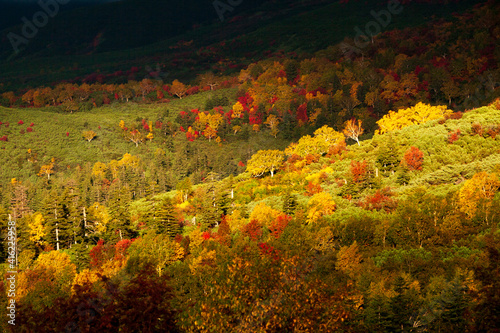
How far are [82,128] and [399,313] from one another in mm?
145578

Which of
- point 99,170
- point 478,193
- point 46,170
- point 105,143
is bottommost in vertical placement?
point 99,170

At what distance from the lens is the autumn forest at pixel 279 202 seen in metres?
26.1

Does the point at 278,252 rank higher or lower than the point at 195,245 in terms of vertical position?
higher

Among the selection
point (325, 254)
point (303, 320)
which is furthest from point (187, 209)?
point (303, 320)

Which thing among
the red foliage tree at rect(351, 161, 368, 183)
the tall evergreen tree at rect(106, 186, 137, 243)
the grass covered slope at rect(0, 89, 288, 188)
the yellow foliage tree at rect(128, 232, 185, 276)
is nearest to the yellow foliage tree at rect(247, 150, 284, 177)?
the red foliage tree at rect(351, 161, 368, 183)

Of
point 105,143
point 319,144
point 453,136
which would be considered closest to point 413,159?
point 453,136

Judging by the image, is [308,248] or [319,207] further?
[319,207]

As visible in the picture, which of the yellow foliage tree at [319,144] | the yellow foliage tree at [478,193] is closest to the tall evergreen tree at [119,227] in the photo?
the yellow foliage tree at [319,144]

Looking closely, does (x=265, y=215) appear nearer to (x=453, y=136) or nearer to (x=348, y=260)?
(x=348, y=260)

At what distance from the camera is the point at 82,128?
155250 mm

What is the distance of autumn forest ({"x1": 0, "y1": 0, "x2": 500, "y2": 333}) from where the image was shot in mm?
26078

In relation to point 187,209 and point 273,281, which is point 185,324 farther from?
point 187,209

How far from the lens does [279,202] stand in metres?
66.4

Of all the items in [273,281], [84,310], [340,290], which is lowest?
[340,290]
